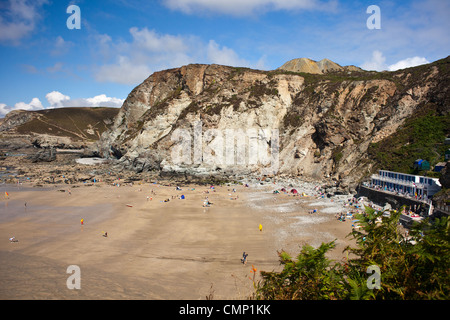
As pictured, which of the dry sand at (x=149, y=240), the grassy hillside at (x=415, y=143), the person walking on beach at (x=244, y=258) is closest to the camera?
the dry sand at (x=149, y=240)

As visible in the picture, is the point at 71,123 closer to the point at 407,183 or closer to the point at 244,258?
the point at 244,258

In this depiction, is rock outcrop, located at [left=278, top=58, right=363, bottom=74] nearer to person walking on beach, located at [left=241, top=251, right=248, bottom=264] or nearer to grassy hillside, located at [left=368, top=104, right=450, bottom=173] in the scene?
grassy hillside, located at [left=368, top=104, right=450, bottom=173]

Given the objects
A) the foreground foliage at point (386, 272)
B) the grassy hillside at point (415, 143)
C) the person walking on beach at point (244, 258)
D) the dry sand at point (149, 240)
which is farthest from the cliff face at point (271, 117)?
the foreground foliage at point (386, 272)

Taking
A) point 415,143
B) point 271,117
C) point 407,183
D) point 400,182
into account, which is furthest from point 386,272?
point 271,117

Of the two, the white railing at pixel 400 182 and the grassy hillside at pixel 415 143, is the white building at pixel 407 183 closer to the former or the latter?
the white railing at pixel 400 182
